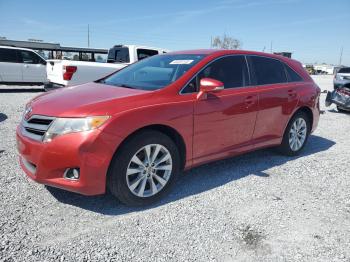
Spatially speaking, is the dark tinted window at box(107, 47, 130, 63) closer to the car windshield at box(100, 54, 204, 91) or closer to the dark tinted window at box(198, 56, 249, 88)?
the car windshield at box(100, 54, 204, 91)

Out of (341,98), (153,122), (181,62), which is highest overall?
(181,62)

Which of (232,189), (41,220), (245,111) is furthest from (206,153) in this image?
(41,220)

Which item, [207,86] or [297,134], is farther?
[297,134]

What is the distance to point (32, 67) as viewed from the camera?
13.3 m

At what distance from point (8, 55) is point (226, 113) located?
12.1 meters

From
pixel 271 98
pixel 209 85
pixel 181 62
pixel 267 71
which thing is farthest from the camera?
pixel 267 71

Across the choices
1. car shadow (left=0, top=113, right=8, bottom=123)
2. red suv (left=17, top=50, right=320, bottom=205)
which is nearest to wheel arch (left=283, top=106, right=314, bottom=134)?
red suv (left=17, top=50, right=320, bottom=205)

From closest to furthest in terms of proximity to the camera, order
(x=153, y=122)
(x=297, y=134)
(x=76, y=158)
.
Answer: (x=76, y=158)
(x=153, y=122)
(x=297, y=134)

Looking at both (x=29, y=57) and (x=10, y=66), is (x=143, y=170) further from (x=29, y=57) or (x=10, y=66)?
(x=29, y=57)

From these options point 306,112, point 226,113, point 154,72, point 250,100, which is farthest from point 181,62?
point 306,112

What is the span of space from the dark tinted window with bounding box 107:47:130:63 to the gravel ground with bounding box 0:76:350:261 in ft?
20.1

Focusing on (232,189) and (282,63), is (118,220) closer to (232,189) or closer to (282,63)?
(232,189)

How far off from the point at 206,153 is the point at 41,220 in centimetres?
191

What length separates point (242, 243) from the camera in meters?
2.69
